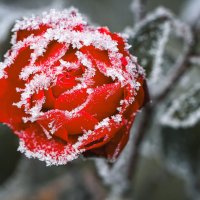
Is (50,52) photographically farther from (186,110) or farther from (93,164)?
(93,164)

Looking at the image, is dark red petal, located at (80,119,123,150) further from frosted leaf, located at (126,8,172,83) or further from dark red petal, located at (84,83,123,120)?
frosted leaf, located at (126,8,172,83)

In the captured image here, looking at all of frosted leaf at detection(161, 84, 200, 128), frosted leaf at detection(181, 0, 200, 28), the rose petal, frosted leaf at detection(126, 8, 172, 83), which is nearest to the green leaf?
frosted leaf at detection(126, 8, 172, 83)

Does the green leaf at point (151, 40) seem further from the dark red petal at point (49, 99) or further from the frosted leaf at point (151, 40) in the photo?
the dark red petal at point (49, 99)

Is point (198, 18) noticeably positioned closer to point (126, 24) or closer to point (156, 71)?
point (156, 71)

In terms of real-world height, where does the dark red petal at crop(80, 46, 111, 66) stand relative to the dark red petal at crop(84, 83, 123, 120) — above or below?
above

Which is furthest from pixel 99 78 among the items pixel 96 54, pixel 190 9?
pixel 190 9
